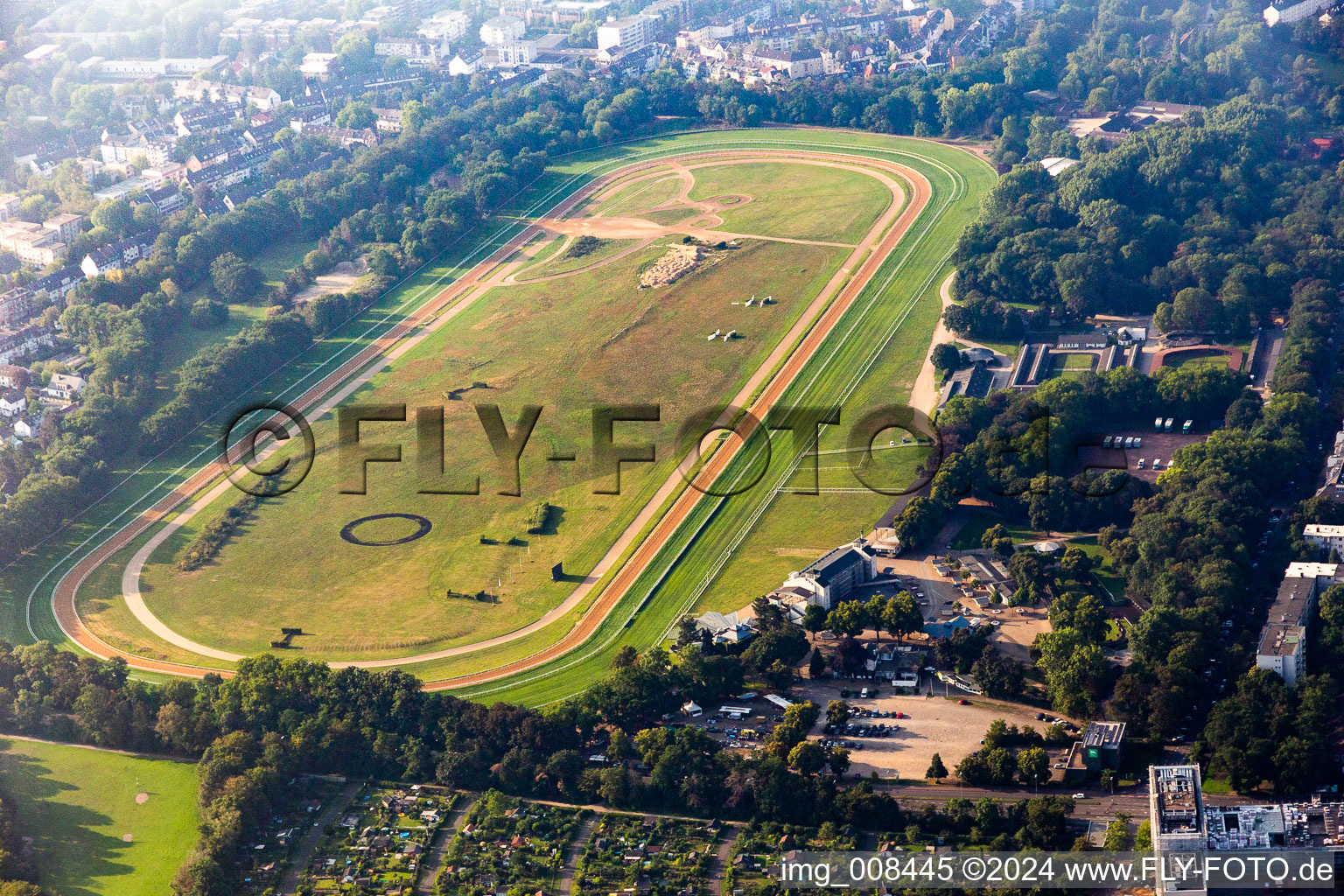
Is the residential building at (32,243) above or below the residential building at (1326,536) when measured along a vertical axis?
above

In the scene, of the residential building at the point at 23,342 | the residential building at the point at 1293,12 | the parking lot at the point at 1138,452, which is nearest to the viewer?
the parking lot at the point at 1138,452

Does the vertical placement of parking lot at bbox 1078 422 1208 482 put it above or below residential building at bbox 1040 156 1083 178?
below

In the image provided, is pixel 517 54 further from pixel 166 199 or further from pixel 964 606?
pixel 964 606

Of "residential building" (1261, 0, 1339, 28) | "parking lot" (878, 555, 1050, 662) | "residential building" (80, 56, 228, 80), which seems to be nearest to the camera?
"parking lot" (878, 555, 1050, 662)

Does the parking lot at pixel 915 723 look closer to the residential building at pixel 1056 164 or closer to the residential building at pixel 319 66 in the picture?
the residential building at pixel 1056 164

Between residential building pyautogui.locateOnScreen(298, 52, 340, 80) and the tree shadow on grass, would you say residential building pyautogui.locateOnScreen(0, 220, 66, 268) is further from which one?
the tree shadow on grass

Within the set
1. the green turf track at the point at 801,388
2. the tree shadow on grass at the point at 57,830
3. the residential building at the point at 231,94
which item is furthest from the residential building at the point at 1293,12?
the tree shadow on grass at the point at 57,830

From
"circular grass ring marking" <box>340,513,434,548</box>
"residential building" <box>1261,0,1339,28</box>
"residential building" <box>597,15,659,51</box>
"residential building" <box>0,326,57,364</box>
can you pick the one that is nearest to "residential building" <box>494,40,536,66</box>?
"residential building" <box>597,15,659,51</box>
